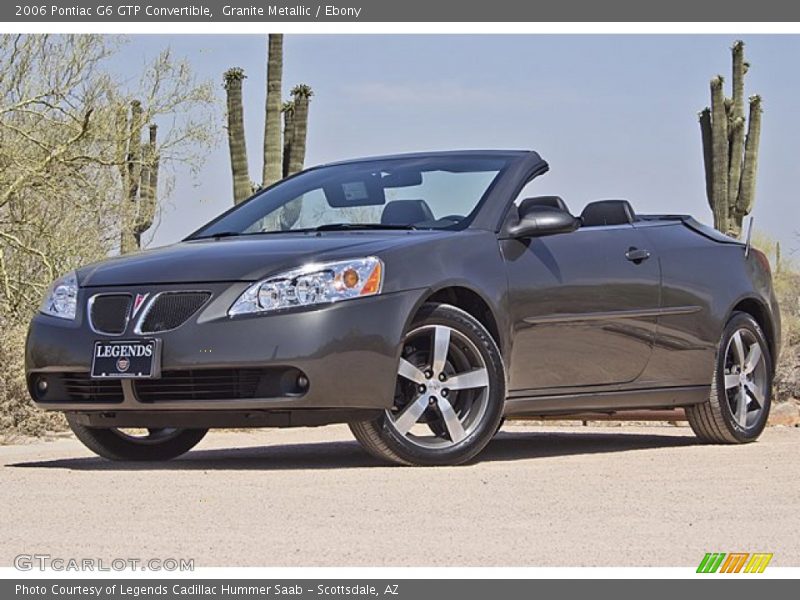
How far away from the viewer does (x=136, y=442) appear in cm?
955

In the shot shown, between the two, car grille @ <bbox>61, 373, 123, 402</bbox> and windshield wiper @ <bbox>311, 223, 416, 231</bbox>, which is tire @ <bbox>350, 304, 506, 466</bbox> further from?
car grille @ <bbox>61, 373, 123, 402</bbox>

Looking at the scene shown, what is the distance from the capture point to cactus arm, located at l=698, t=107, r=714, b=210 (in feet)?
95.3

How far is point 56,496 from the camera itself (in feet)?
24.4

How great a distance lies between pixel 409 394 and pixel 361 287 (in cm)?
66

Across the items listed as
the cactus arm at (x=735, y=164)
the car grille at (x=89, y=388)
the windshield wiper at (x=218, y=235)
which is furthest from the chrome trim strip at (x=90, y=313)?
the cactus arm at (x=735, y=164)

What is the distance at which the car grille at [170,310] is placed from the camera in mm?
8102

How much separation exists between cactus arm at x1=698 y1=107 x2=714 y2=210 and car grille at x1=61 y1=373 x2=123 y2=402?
70.8 ft

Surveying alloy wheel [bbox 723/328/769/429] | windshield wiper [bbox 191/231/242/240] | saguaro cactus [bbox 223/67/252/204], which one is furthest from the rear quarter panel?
saguaro cactus [bbox 223/67/252/204]

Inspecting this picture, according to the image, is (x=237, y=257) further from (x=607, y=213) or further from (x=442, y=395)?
(x=607, y=213)

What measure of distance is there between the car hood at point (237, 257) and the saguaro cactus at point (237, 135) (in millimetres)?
13431

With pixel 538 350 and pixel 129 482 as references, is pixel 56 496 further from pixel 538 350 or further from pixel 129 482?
pixel 538 350

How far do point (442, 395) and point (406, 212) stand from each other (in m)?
1.20

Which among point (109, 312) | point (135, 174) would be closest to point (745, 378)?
point (109, 312)
